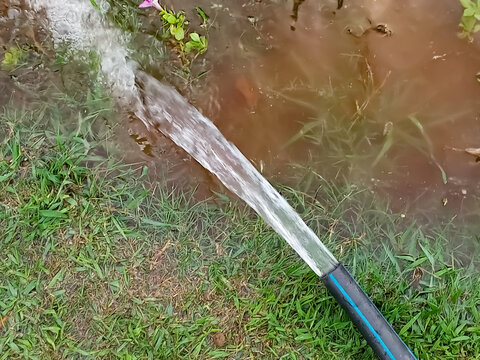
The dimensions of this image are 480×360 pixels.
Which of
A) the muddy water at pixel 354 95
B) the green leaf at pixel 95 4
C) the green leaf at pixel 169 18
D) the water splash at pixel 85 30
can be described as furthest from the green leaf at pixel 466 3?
the green leaf at pixel 95 4

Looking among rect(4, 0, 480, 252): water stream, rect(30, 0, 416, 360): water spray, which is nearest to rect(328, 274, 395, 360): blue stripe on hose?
rect(30, 0, 416, 360): water spray

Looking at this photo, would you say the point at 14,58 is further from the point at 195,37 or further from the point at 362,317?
the point at 362,317

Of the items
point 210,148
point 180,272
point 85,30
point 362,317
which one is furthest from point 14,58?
point 362,317

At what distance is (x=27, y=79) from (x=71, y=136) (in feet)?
1.07

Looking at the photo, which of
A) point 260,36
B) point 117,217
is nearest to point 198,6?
point 260,36

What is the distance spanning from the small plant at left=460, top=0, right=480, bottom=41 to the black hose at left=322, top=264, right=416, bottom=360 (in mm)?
1170

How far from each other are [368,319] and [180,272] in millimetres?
800

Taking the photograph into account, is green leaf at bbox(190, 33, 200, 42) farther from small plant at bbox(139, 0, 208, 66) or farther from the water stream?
the water stream

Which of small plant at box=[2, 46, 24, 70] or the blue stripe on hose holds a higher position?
small plant at box=[2, 46, 24, 70]

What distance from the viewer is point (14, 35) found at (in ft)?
7.48

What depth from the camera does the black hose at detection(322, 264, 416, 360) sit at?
6.53 feet

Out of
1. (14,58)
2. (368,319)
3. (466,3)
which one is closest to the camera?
(368,319)

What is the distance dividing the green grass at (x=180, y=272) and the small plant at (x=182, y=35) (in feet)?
1.83

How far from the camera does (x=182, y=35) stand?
219 centimetres
